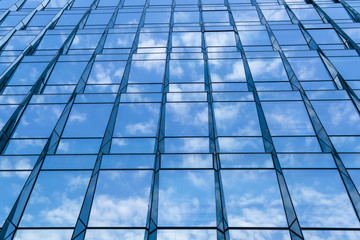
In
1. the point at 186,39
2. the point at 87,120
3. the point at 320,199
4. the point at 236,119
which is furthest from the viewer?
the point at 186,39

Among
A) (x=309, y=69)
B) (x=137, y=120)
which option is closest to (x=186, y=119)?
(x=137, y=120)

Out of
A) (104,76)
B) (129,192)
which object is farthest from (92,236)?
(104,76)

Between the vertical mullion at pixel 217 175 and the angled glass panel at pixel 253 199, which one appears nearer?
the vertical mullion at pixel 217 175

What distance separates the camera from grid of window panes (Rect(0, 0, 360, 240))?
1109 centimetres

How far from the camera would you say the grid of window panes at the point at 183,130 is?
11.1 m

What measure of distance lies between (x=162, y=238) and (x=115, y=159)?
4134mm

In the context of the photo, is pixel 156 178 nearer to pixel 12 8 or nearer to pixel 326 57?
pixel 326 57

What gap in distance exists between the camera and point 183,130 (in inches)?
575

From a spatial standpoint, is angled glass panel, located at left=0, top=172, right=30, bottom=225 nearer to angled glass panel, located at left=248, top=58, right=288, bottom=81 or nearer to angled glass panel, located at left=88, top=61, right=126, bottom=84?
angled glass panel, located at left=88, top=61, right=126, bottom=84

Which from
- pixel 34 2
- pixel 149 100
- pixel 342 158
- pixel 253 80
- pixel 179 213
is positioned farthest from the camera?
pixel 34 2

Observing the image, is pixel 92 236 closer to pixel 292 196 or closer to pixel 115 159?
pixel 115 159

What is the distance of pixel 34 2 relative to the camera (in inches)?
1180

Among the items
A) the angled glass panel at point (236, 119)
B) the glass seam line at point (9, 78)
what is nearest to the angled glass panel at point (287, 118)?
the angled glass panel at point (236, 119)

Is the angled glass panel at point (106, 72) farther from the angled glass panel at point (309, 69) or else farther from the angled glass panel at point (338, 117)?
the angled glass panel at point (338, 117)
